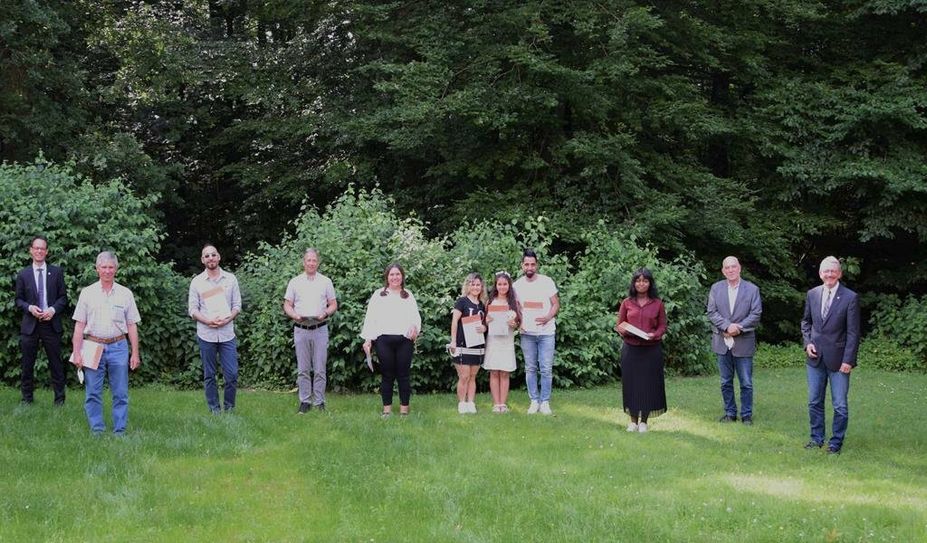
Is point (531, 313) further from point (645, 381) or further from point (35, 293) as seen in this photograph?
point (35, 293)

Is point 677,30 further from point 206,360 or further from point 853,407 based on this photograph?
point 206,360

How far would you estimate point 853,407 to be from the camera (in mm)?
11430

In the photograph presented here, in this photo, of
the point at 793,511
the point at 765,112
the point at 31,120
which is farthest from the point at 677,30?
the point at 793,511

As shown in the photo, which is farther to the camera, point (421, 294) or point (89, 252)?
point (421, 294)

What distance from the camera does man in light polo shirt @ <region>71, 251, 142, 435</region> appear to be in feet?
27.8

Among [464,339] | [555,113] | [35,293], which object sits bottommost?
[464,339]

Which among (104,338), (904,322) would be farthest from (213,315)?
(904,322)

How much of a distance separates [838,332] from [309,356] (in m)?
5.50

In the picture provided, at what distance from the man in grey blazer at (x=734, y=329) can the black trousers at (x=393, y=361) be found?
11.2 ft

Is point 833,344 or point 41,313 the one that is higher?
point 41,313

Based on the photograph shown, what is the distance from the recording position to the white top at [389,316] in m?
9.82

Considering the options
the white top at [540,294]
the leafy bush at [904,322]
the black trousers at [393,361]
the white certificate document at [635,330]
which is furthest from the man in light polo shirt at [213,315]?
the leafy bush at [904,322]

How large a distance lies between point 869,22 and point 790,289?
21.5 ft

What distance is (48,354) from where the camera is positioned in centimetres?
1042
